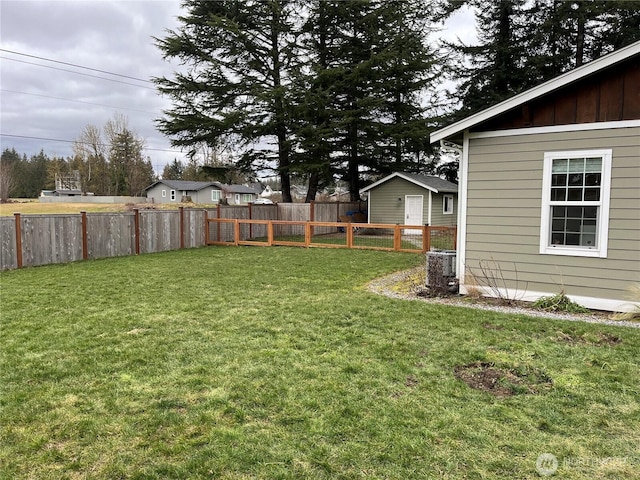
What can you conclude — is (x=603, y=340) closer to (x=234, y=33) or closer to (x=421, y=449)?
(x=421, y=449)

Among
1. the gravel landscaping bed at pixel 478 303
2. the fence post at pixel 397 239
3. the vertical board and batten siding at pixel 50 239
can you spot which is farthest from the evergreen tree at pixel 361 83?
the gravel landscaping bed at pixel 478 303

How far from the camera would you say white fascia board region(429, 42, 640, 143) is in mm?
Answer: 5184

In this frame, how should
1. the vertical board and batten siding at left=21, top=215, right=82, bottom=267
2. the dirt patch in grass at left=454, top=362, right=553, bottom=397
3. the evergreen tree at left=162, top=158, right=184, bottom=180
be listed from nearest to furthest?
the dirt patch in grass at left=454, top=362, right=553, bottom=397
the vertical board and batten siding at left=21, top=215, right=82, bottom=267
the evergreen tree at left=162, top=158, right=184, bottom=180

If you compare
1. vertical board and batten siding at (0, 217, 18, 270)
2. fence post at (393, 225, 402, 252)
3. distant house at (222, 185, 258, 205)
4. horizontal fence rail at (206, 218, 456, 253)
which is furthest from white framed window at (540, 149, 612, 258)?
distant house at (222, 185, 258, 205)

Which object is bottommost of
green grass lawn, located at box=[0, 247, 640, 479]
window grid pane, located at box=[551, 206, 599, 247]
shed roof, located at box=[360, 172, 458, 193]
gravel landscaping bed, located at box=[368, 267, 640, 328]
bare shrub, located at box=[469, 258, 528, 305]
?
green grass lawn, located at box=[0, 247, 640, 479]

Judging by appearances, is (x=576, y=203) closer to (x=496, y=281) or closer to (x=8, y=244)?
(x=496, y=281)

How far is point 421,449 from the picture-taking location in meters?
2.43

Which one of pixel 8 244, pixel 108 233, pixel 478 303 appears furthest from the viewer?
pixel 108 233

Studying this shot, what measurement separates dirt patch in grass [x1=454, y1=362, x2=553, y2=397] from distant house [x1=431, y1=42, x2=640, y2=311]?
283cm

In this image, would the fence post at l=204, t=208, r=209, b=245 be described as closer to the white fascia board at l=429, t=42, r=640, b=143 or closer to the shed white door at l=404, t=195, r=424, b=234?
Answer: the shed white door at l=404, t=195, r=424, b=234

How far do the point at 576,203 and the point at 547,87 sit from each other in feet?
5.35

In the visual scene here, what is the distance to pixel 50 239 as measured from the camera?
10.1 meters

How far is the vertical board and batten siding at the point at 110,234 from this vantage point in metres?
11.0

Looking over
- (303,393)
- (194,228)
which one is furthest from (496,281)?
(194,228)
